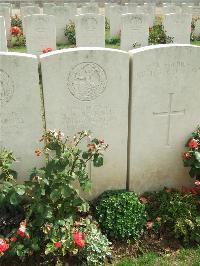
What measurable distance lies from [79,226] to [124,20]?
760 cm

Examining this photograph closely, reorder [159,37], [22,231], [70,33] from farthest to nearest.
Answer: [70,33]
[159,37]
[22,231]

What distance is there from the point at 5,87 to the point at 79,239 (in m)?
1.71

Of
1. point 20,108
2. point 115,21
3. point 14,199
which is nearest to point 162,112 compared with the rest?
point 20,108

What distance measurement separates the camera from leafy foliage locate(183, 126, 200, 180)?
4.52 meters

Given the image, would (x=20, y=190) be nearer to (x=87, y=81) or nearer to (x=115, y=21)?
(x=87, y=81)

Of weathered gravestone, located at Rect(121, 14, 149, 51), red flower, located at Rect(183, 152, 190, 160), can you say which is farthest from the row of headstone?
weathered gravestone, located at Rect(121, 14, 149, 51)

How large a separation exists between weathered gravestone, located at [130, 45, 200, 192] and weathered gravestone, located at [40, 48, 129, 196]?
0.49 ft

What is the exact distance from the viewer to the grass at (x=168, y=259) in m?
4.04

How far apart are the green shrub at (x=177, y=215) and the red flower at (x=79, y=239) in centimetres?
96

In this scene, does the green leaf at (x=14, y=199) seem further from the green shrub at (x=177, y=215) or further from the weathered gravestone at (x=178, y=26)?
the weathered gravestone at (x=178, y=26)

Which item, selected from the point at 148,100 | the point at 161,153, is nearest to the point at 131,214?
the point at 161,153

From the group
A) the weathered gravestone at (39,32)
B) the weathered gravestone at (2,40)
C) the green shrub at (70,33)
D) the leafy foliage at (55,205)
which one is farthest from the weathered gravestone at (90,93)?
the green shrub at (70,33)

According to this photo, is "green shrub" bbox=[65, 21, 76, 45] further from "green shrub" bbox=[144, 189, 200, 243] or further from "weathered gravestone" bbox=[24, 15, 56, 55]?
"green shrub" bbox=[144, 189, 200, 243]

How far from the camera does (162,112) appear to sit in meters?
4.56
